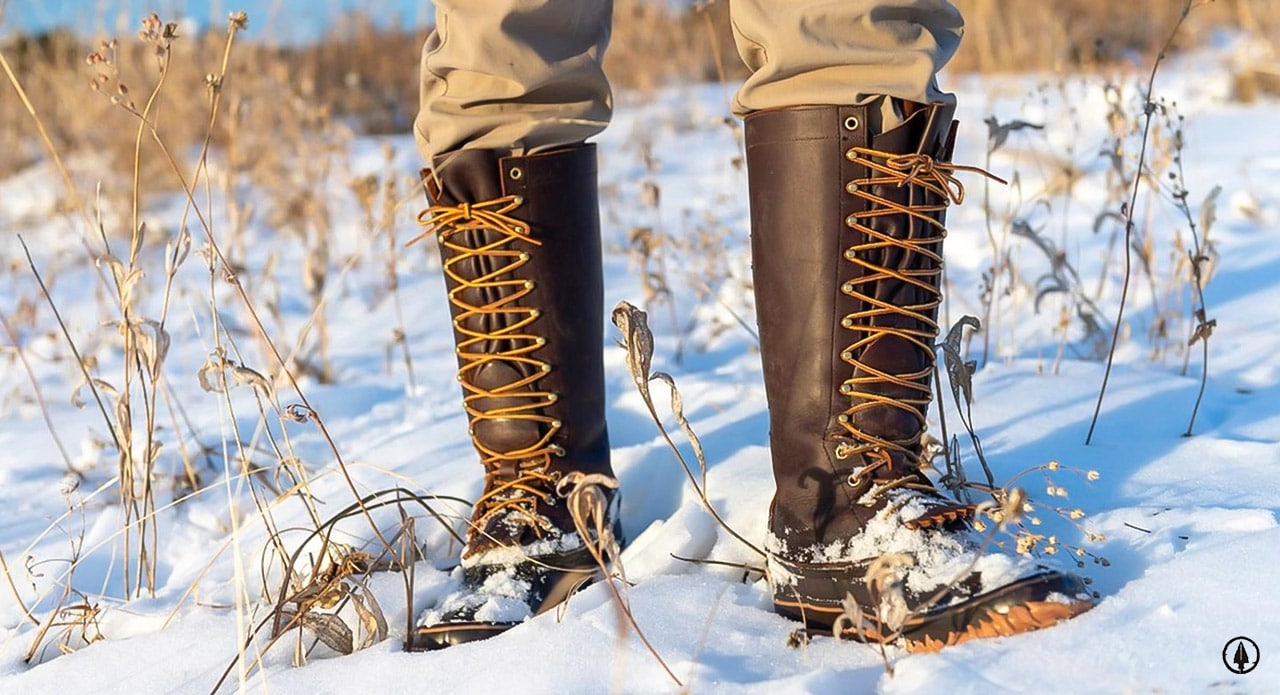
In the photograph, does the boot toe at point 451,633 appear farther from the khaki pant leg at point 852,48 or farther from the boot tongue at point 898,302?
the khaki pant leg at point 852,48

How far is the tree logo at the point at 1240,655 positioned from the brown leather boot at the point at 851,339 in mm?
173

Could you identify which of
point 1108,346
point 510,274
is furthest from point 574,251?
point 1108,346

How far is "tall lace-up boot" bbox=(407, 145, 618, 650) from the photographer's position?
110cm

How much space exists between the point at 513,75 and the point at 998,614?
0.72 metres

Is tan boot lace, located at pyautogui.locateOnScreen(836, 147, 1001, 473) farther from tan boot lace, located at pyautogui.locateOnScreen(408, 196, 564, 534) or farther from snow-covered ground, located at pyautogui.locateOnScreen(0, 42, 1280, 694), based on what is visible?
tan boot lace, located at pyautogui.locateOnScreen(408, 196, 564, 534)

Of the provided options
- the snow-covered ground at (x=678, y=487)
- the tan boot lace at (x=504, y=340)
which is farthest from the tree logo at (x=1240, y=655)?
the tan boot lace at (x=504, y=340)

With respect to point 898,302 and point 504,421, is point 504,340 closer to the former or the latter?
point 504,421

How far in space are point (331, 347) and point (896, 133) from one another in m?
1.73

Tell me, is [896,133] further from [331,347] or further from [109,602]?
[331,347]

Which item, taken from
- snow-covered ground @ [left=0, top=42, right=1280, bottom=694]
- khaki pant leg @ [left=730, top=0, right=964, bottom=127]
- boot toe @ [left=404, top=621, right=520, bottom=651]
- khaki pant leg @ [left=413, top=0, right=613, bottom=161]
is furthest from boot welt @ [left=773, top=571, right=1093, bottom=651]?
khaki pant leg @ [left=413, top=0, right=613, bottom=161]

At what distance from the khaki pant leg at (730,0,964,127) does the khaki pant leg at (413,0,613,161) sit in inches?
9.2

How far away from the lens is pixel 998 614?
0.88 meters

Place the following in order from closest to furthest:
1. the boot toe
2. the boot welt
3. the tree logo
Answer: the tree logo
the boot welt
the boot toe

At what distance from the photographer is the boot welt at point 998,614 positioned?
2.85ft
